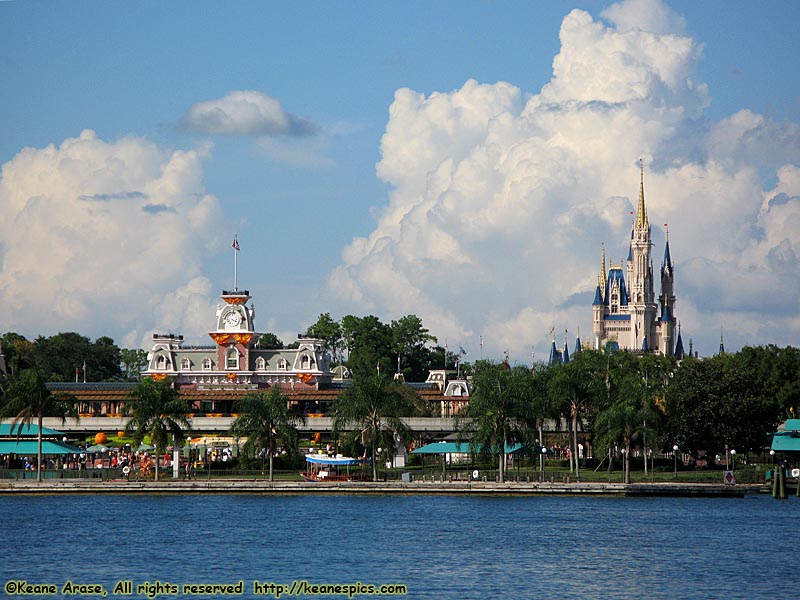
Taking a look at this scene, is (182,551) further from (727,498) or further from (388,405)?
(727,498)

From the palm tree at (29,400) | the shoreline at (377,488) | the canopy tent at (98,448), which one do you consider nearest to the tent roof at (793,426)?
the shoreline at (377,488)

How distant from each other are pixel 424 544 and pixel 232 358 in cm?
10369

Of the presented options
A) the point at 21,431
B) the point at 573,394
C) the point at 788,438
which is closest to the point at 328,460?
the point at 573,394

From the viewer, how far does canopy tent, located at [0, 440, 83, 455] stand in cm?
11325

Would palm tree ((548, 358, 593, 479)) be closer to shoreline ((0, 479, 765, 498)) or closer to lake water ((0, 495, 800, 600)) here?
shoreline ((0, 479, 765, 498))

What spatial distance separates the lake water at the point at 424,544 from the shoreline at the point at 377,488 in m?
Answer: 0.88

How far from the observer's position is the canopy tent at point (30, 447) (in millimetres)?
113250

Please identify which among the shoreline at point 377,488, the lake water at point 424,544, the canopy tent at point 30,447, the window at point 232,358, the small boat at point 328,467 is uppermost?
the window at point 232,358

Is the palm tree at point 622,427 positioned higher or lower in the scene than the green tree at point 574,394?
lower

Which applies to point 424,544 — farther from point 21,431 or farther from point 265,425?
point 21,431

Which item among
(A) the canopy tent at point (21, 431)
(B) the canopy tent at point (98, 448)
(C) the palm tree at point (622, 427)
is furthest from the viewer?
(B) the canopy tent at point (98, 448)

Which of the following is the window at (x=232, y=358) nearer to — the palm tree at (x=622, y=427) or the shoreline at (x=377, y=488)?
the shoreline at (x=377, y=488)

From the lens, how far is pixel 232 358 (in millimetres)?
178500

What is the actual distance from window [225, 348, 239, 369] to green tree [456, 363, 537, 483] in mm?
75343
